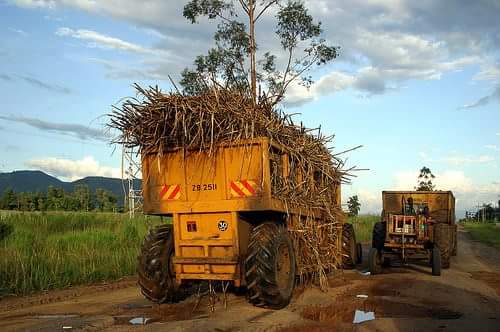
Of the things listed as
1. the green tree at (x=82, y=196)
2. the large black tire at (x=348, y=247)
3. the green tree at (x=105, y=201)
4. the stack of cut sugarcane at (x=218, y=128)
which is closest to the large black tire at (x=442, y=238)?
the large black tire at (x=348, y=247)

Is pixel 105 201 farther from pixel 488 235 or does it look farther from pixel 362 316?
pixel 362 316

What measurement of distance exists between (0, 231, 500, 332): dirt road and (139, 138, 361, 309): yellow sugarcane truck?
0.52m

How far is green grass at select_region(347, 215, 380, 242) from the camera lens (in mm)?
30906

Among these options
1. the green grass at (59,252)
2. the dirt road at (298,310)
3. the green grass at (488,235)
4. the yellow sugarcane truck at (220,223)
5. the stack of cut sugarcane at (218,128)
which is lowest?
the green grass at (488,235)

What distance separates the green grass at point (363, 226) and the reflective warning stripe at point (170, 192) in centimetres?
2041

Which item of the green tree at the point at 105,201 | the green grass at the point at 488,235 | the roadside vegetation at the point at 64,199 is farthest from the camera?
the roadside vegetation at the point at 64,199

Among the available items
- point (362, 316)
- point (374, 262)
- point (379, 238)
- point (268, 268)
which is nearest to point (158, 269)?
point (268, 268)

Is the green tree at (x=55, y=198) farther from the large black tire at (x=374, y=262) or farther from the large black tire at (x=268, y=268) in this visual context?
the large black tire at (x=268, y=268)

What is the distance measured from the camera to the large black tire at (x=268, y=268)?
841cm

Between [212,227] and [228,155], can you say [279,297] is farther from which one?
[228,155]

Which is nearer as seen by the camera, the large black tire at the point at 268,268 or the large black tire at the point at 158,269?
the large black tire at the point at 268,268

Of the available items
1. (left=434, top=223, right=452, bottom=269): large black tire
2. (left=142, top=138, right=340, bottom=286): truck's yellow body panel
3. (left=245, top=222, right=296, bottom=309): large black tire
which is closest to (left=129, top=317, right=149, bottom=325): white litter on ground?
(left=142, top=138, right=340, bottom=286): truck's yellow body panel

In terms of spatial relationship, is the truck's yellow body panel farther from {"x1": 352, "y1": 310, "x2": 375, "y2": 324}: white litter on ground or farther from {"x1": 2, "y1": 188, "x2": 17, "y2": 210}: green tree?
{"x1": 2, "y1": 188, "x2": 17, "y2": 210}: green tree

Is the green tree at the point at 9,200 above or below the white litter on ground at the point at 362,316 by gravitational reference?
above
